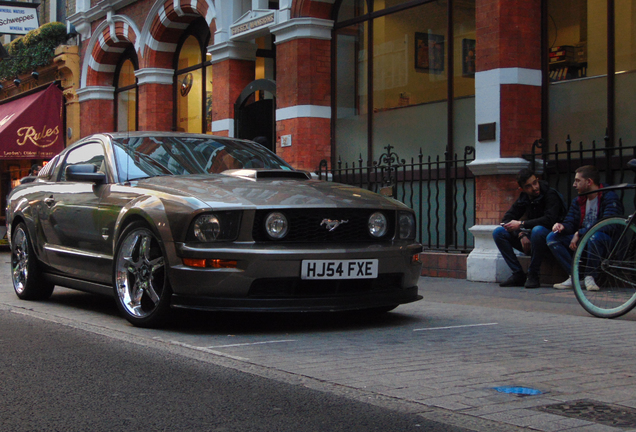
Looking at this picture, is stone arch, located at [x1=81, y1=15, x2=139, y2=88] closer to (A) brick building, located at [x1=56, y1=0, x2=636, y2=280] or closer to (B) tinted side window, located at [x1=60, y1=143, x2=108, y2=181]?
(A) brick building, located at [x1=56, y1=0, x2=636, y2=280]

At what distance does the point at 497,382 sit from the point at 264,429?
1433 millimetres

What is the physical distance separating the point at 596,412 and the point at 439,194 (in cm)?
804

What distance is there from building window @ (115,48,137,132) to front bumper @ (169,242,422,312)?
17.1 meters

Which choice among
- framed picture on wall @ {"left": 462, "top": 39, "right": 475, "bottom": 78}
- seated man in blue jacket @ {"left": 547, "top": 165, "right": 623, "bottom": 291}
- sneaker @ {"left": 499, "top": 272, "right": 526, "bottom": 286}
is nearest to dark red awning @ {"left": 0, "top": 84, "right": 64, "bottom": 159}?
framed picture on wall @ {"left": 462, "top": 39, "right": 475, "bottom": 78}

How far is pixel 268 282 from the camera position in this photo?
5773mm

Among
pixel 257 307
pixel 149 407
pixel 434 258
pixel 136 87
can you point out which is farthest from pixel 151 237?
pixel 136 87

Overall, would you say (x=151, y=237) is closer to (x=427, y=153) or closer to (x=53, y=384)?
(x=53, y=384)

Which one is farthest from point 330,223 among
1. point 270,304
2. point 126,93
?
point 126,93

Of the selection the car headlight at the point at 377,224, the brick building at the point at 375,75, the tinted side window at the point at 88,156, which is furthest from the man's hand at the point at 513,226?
the tinted side window at the point at 88,156

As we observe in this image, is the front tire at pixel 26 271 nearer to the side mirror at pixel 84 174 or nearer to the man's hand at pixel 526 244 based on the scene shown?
the side mirror at pixel 84 174

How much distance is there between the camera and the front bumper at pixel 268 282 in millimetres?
5652

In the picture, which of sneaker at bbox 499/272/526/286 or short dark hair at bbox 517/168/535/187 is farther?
sneaker at bbox 499/272/526/286

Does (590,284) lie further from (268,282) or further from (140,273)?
(140,273)

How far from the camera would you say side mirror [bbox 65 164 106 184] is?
6.78m
